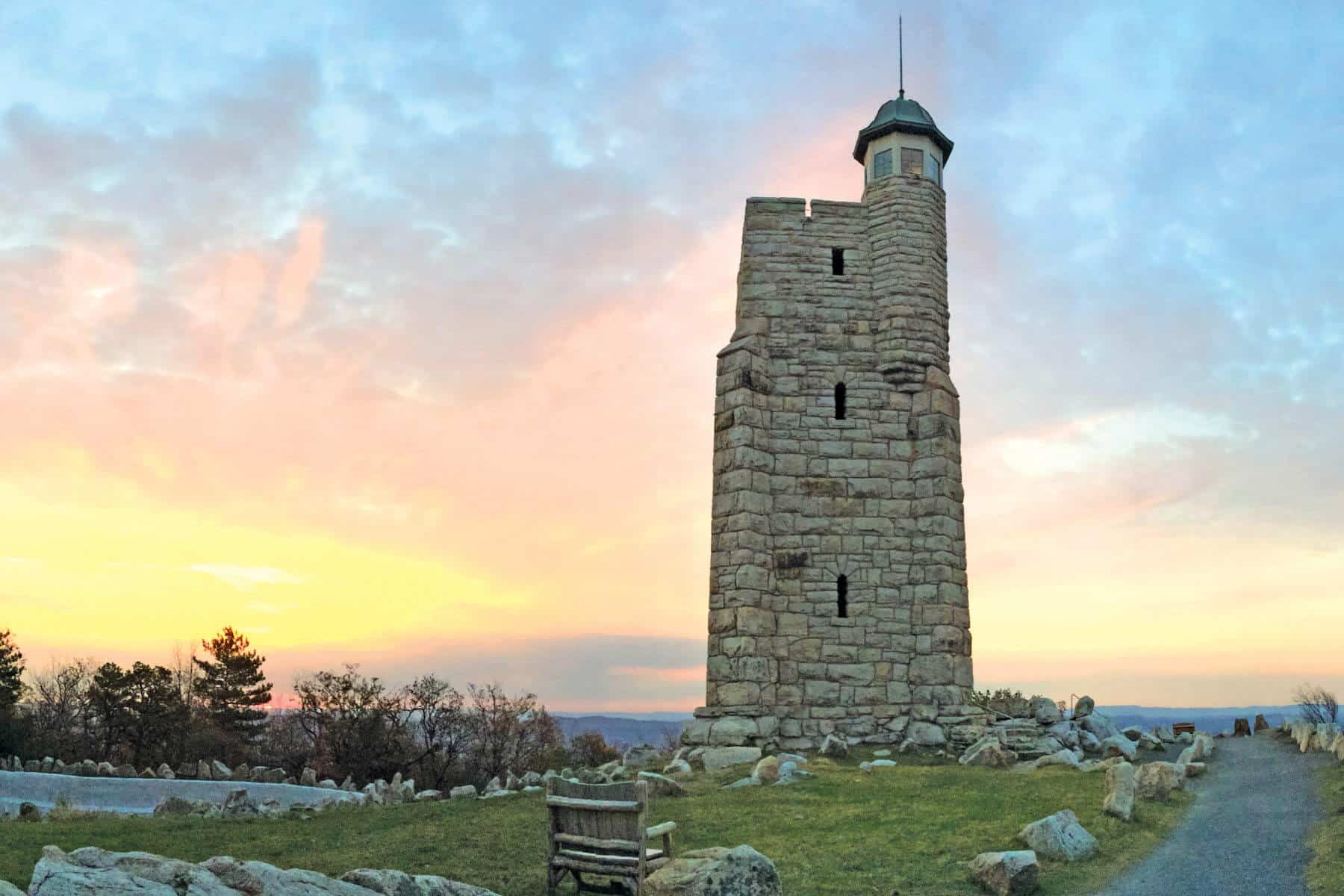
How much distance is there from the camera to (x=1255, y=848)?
11.0 meters

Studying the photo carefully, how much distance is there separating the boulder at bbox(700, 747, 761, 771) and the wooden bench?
747 centimetres

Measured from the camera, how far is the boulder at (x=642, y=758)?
18641 mm

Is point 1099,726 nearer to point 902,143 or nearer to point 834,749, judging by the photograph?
point 834,749

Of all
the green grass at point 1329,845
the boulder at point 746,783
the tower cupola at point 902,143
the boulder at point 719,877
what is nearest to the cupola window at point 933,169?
the tower cupola at point 902,143

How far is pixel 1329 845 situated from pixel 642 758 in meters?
11.5

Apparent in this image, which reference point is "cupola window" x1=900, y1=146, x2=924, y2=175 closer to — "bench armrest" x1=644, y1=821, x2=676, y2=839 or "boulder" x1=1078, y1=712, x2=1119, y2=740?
"boulder" x1=1078, y1=712, x2=1119, y2=740

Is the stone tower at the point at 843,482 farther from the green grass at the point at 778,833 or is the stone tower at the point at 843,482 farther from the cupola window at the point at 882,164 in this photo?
the green grass at the point at 778,833

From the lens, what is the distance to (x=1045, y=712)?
813 inches

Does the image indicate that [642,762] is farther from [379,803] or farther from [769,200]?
[769,200]

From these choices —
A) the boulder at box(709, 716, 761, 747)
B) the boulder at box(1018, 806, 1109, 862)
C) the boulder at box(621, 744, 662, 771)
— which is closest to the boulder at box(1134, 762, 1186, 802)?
the boulder at box(1018, 806, 1109, 862)

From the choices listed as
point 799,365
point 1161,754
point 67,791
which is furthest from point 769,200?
point 67,791

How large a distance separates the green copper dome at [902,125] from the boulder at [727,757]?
1288cm

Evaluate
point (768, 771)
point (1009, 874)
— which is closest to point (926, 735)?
point (768, 771)

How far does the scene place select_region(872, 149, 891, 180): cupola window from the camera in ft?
72.3
